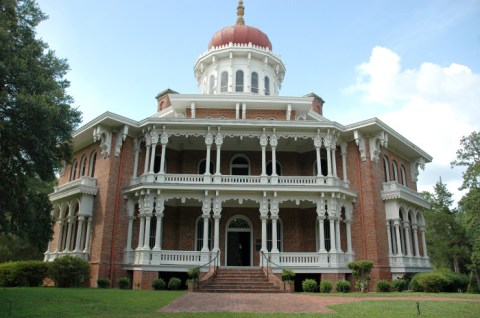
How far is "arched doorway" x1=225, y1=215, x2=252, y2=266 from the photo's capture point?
23.6 metres

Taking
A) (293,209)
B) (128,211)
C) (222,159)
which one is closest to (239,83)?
(222,159)

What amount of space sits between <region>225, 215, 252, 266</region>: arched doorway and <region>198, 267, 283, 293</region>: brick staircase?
3.57m

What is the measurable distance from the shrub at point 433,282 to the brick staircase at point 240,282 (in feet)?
21.7

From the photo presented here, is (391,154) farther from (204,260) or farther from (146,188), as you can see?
(146,188)

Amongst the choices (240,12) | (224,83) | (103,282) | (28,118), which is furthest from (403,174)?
(28,118)

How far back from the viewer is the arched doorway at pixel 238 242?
23594 millimetres

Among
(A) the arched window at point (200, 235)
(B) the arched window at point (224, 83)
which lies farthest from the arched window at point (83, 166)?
(B) the arched window at point (224, 83)

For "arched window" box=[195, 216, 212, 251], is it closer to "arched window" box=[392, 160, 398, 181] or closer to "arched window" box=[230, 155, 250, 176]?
"arched window" box=[230, 155, 250, 176]

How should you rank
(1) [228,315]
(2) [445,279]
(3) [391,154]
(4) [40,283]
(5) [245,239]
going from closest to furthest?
(1) [228,315] < (2) [445,279] < (4) [40,283] < (5) [245,239] < (3) [391,154]

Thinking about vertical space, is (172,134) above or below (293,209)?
above

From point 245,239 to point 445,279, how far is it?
10.6 m

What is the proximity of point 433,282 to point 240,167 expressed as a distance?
1204 cm

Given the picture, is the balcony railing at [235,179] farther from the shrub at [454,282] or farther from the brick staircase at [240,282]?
the shrub at [454,282]

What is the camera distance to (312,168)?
991 inches
